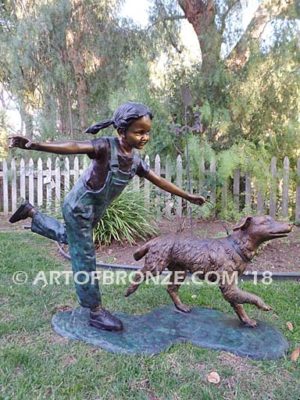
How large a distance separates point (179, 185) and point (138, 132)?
529 cm

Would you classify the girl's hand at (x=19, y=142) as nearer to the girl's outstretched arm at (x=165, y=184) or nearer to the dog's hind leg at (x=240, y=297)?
the girl's outstretched arm at (x=165, y=184)

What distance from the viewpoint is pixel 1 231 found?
6.75m

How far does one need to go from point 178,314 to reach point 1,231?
466 cm

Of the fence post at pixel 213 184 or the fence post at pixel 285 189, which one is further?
the fence post at pixel 213 184

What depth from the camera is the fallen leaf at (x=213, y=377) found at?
2246 mm

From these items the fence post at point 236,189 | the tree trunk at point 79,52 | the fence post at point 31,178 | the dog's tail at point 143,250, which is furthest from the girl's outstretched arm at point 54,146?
the tree trunk at point 79,52

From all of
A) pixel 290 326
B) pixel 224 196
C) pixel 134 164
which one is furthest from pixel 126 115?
pixel 224 196

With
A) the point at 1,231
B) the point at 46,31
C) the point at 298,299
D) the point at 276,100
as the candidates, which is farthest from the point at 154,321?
the point at 46,31

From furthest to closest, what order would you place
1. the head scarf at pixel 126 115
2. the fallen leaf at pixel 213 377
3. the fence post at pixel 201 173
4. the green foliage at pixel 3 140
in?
the green foliage at pixel 3 140 → the fence post at pixel 201 173 → the head scarf at pixel 126 115 → the fallen leaf at pixel 213 377

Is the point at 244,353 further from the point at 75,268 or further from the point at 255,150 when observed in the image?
the point at 255,150

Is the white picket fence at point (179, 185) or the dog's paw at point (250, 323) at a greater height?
the white picket fence at point (179, 185)

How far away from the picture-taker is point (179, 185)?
7664 millimetres

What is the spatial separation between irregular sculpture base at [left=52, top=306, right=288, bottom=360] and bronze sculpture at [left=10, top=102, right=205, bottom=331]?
122mm

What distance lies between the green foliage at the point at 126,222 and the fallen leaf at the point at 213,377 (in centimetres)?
348
